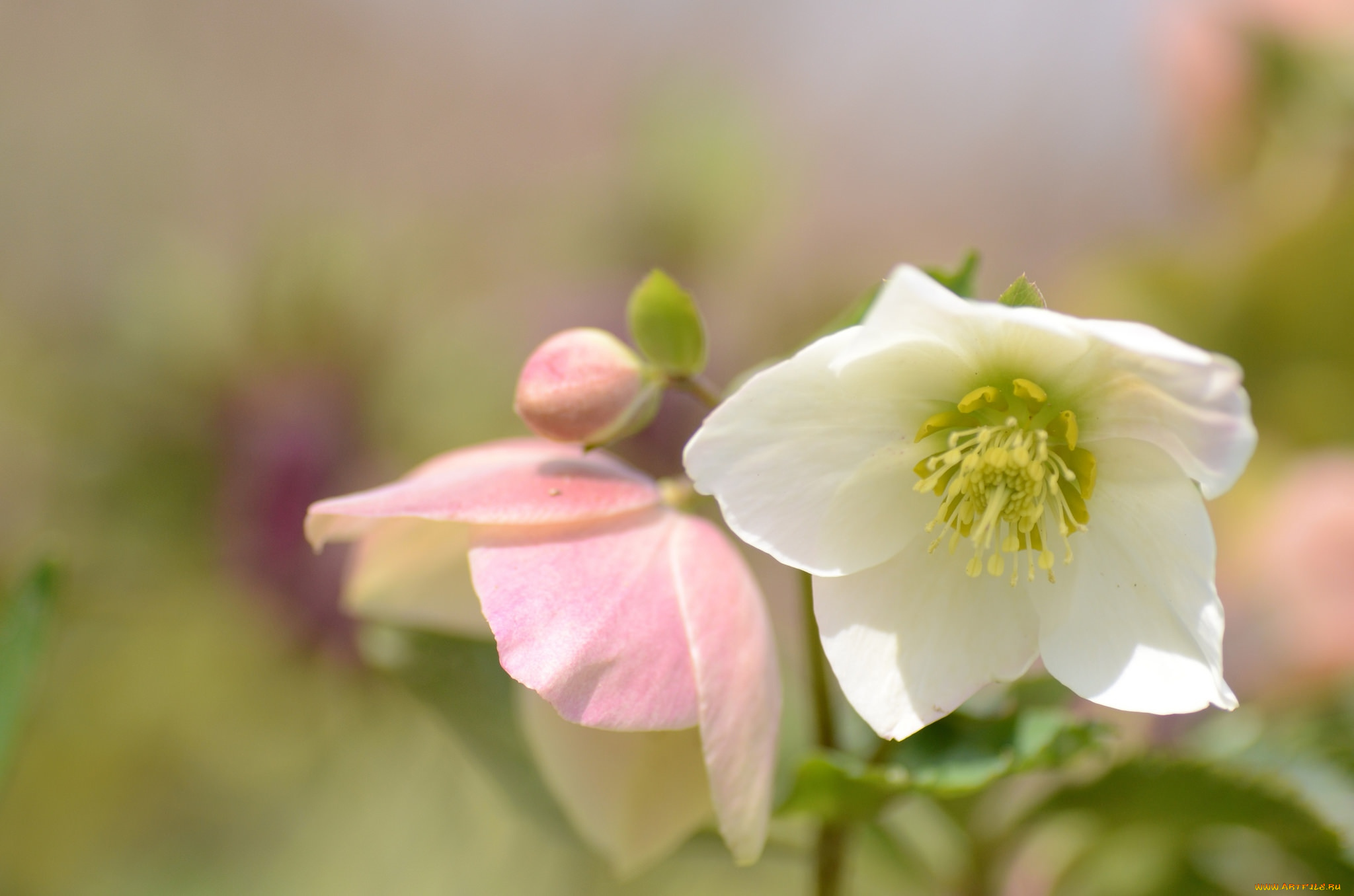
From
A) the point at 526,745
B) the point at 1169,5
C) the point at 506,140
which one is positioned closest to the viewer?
the point at 526,745

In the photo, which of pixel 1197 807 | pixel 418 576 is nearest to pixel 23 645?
pixel 418 576

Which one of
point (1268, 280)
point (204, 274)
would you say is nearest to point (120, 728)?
point (204, 274)

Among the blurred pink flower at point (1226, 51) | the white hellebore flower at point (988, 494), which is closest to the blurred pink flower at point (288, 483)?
the white hellebore flower at point (988, 494)

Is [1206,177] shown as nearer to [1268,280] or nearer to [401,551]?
[1268,280]

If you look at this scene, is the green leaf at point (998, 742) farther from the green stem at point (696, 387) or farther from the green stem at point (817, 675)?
the green stem at point (696, 387)

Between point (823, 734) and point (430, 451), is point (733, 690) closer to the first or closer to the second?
point (823, 734)

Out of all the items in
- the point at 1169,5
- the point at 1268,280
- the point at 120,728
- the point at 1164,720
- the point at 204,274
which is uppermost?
the point at 1169,5

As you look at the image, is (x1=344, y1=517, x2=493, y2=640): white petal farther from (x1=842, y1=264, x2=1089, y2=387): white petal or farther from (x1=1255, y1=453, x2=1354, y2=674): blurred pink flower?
(x1=1255, y1=453, x2=1354, y2=674): blurred pink flower
